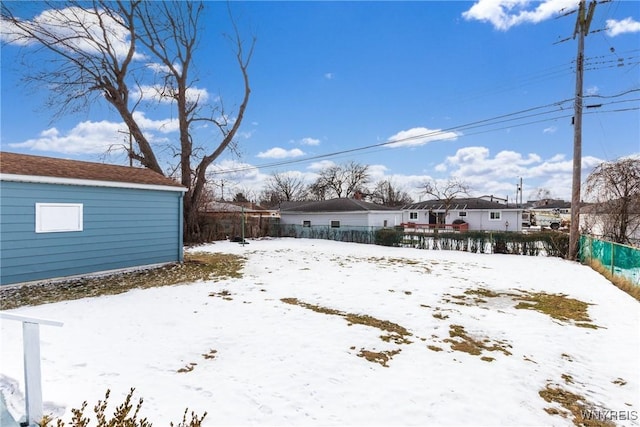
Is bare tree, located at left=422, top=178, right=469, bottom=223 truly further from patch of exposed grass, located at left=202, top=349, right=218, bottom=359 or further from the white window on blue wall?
patch of exposed grass, located at left=202, top=349, right=218, bottom=359

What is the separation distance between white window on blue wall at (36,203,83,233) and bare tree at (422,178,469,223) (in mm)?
27130

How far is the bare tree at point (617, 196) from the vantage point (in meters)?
10.7

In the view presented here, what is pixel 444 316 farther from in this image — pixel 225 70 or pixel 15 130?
pixel 225 70

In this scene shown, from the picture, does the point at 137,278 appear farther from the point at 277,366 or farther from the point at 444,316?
the point at 444,316

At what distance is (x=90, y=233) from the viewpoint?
7.61m

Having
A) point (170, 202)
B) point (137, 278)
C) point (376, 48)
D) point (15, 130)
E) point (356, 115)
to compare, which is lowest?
point (137, 278)

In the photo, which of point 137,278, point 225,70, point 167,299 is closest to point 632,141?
point 167,299

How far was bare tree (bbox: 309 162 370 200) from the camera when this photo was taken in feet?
137

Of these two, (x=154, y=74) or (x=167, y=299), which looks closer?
(x=167, y=299)

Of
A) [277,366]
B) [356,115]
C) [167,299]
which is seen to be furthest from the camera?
[356,115]

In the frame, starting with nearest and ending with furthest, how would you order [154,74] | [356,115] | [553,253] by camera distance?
[553,253]
[154,74]
[356,115]

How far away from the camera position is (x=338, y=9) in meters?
11.1

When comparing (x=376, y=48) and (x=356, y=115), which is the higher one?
(x=376, y=48)

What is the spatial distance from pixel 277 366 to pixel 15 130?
11.8m
